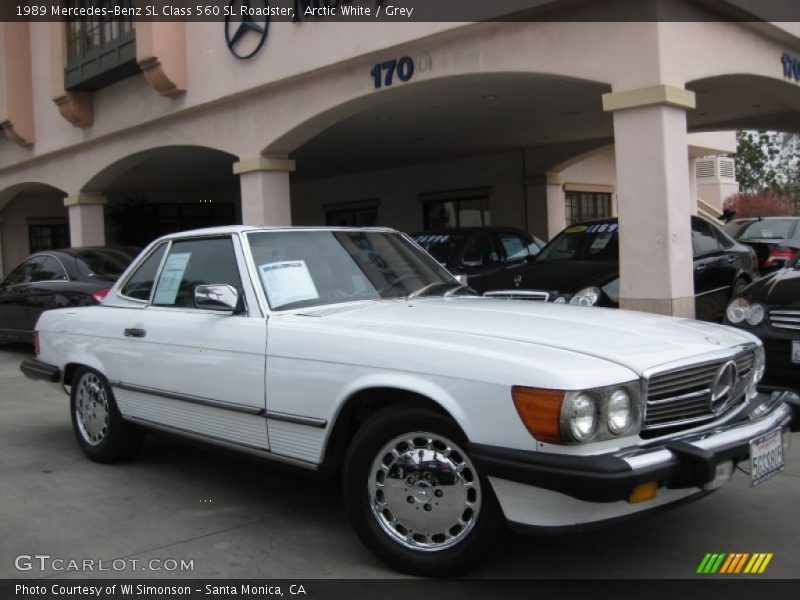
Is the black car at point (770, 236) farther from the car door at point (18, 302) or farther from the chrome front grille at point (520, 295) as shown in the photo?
the car door at point (18, 302)

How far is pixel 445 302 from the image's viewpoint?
4.31m

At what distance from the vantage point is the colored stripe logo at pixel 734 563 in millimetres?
3436

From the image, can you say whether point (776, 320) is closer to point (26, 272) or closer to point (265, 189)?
point (265, 189)

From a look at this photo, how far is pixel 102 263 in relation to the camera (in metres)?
9.96

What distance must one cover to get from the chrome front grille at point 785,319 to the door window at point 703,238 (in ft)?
11.3

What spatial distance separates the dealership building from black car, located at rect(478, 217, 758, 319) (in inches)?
17.4

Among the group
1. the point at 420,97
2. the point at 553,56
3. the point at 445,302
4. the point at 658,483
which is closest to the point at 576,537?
the point at 658,483

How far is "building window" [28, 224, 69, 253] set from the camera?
76.7ft

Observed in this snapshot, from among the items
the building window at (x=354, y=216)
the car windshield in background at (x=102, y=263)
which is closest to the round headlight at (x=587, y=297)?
the car windshield in background at (x=102, y=263)

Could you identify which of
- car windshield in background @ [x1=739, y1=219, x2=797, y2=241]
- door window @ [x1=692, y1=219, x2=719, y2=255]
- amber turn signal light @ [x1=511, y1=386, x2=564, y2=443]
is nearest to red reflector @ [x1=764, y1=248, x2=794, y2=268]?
car windshield in background @ [x1=739, y1=219, x2=797, y2=241]

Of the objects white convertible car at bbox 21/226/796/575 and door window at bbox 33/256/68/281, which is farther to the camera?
door window at bbox 33/256/68/281

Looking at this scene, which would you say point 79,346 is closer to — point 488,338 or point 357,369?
point 357,369

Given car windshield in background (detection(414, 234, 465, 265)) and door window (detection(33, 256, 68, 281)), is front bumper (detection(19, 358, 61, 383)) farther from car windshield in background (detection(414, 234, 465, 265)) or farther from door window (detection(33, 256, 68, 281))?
car windshield in background (detection(414, 234, 465, 265))

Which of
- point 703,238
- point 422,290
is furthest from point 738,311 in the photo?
point 703,238
